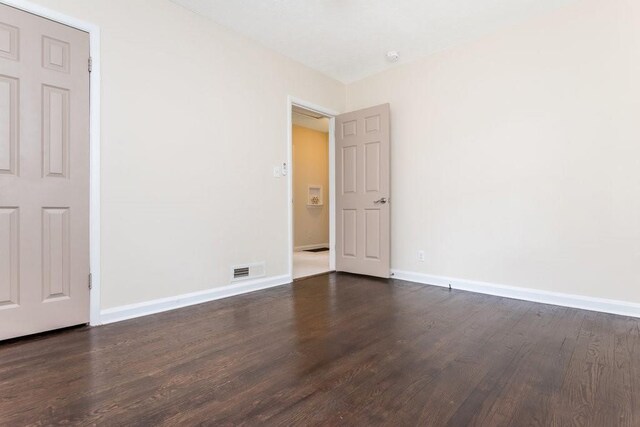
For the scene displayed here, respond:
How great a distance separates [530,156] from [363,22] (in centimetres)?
202

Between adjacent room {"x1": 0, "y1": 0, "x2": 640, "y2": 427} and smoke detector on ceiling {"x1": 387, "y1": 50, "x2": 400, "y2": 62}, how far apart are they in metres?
0.03

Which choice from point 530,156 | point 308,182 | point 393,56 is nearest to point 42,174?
point 393,56

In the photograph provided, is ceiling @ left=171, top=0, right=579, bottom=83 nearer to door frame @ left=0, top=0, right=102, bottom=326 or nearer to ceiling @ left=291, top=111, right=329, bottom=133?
door frame @ left=0, top=0, right=102, bottom=326

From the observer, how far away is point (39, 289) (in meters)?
2.20

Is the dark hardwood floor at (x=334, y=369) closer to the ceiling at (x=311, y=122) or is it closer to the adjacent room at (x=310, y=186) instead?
the adjacent room at (x=310, y=186)

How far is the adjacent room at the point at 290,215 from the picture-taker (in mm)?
1590

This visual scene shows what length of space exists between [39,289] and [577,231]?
4.16 m

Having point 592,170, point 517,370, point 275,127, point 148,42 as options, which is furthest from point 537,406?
point 148,42

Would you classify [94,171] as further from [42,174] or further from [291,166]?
[291,166]

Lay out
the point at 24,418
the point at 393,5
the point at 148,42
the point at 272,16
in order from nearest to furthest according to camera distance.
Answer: the point at 24,418 < the point at 148,42 < the point at 393,5 < the point at 272,16

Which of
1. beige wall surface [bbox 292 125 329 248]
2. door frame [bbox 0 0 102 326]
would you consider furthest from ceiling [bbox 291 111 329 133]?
door frame [bbox 0 0 102 326]

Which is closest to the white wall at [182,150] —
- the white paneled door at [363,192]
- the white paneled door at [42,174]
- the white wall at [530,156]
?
the white paneled door at [42,174]

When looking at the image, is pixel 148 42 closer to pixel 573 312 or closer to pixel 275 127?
pixel 275 127

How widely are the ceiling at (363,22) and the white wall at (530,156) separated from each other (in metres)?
0.23
